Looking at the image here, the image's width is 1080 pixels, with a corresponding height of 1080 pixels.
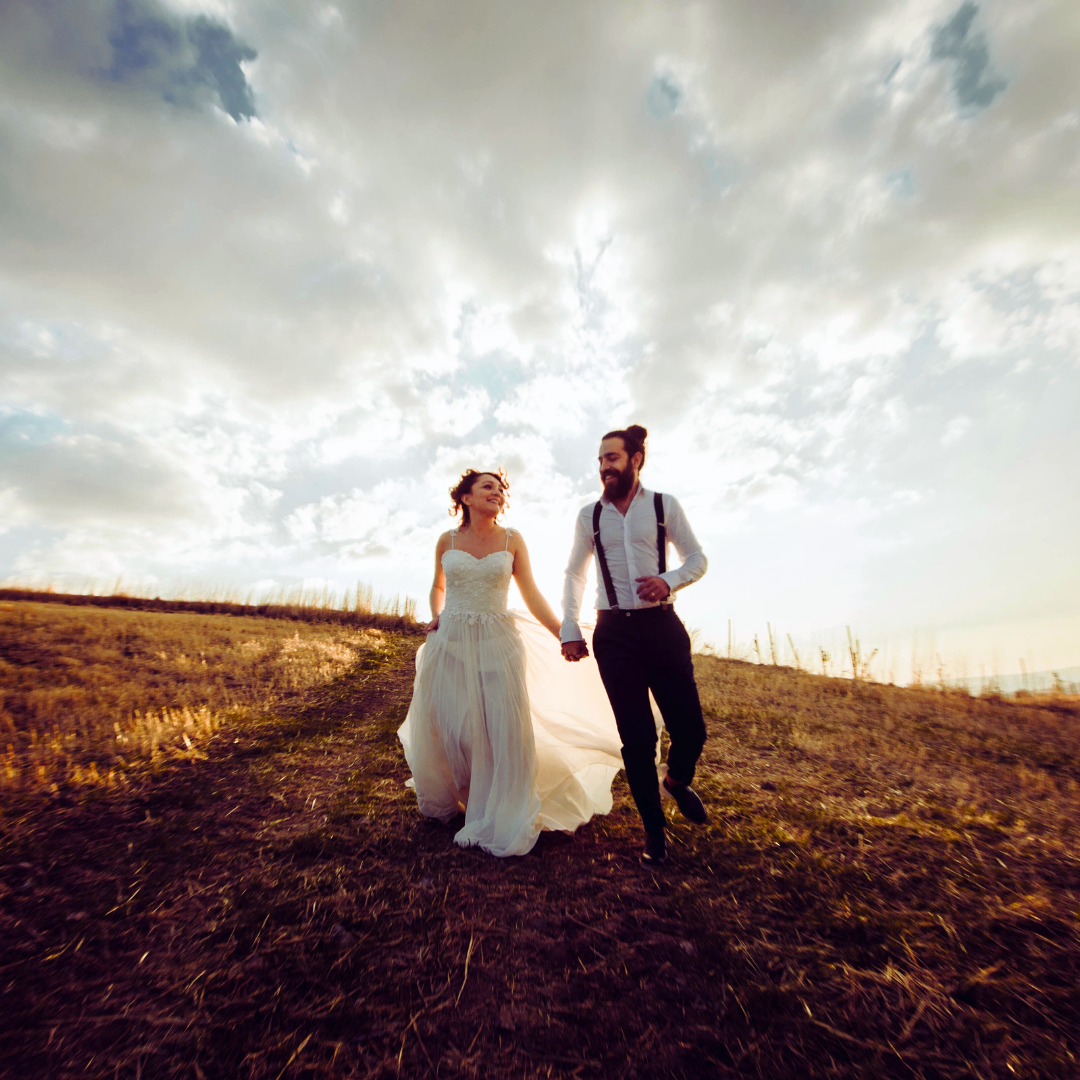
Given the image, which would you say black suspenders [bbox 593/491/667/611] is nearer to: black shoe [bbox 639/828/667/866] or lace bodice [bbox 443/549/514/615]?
lace bodice [bbox 443/549/514/615]

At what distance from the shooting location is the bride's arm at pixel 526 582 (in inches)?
216

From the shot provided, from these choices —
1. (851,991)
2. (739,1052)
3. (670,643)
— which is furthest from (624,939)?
(670,643)

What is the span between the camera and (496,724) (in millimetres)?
4953

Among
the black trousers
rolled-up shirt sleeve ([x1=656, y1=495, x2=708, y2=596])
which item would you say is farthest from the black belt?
rolled-up shirt sleeve ([x1=656, y1=495, x2=708, y2=596])

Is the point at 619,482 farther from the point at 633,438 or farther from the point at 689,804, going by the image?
the point at 689,804

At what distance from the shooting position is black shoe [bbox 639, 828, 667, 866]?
14.1 feet

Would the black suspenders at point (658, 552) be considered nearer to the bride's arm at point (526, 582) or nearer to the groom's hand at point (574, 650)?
the groom's hand at point (574, 650)

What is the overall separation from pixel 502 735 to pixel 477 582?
4.68 feet

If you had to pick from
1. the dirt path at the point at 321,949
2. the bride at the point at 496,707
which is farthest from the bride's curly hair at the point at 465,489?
the dirt path at the point at 321,949

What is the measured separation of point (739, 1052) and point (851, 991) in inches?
30.4

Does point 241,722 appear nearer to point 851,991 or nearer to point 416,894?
point 416,894

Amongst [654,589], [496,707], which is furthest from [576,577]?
[496,707]

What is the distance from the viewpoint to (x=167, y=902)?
3979mm

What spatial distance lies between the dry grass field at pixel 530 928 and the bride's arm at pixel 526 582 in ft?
6.78
